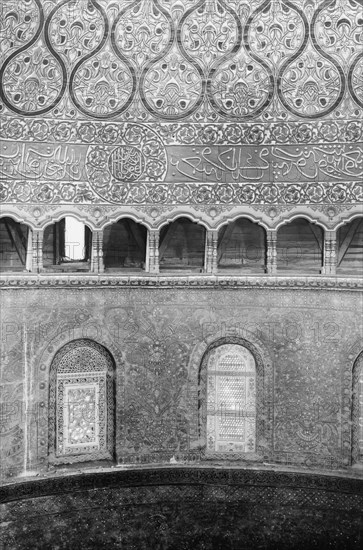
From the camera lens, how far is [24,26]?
632cm

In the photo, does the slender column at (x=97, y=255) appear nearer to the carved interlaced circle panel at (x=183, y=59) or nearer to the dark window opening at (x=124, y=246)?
the dark window opening at (x=124, y=246)

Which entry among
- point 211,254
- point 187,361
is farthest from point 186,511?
point 211,254

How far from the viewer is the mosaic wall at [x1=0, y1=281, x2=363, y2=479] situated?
6617 mm

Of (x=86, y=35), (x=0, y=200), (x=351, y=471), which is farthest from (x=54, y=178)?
(x=351, y=471)

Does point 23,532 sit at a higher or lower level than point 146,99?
lower

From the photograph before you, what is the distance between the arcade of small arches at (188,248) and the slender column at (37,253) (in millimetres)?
167

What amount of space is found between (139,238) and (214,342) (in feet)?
5.07

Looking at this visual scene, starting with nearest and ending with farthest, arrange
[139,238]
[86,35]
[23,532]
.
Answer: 1. [23,532]
2. [86,35]
3. [139,238]

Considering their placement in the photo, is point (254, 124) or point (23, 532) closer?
point (23, 532)

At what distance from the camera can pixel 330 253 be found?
21.7 feet

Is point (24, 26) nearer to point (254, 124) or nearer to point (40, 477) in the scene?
point (254, 124)

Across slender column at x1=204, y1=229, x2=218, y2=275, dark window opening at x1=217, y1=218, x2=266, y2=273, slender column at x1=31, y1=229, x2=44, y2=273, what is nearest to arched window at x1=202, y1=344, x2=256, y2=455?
slender column at x1=204, y1=229, x2=218, y2=275

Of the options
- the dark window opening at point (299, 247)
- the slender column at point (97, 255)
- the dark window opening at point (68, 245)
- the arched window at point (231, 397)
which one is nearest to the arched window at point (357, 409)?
the arched window at point (231, 397)

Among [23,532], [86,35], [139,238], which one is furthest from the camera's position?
[139,238]
